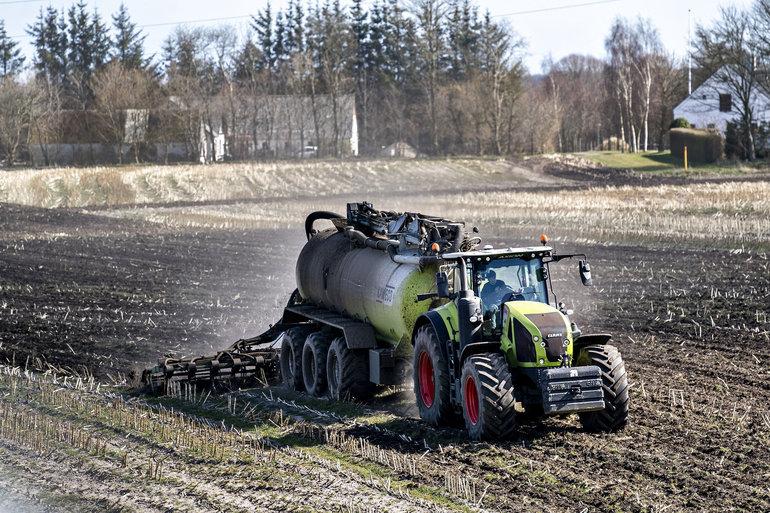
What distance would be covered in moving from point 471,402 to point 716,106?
7875 centimetres

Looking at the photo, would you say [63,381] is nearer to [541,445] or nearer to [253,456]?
[253,456]

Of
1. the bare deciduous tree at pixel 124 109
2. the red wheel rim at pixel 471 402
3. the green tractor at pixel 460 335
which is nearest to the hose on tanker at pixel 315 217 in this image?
the green tractor at pixel 460 335

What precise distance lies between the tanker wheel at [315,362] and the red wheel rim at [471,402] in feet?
14.7

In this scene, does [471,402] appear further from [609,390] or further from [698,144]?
[698,144]

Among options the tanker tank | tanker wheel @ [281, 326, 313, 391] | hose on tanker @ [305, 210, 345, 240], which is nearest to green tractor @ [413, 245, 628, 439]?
the tanker tank

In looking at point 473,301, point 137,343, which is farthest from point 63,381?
point 473,301

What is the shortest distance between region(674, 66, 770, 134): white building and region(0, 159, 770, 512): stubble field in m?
38.9

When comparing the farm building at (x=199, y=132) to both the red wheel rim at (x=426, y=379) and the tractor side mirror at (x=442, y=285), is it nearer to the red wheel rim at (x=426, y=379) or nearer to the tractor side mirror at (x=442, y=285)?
the red wheel rim at (x=426, y=379)

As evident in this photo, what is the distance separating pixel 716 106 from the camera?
85.9 metres

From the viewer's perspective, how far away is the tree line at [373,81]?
84938 mm

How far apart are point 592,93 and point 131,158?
5817cm

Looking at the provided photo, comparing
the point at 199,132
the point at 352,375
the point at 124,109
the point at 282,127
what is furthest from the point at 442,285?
the point at 282,127

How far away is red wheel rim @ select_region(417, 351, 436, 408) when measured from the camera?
13.6 meters

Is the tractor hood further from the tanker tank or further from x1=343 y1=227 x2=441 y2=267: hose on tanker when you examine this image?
the tanker tank
